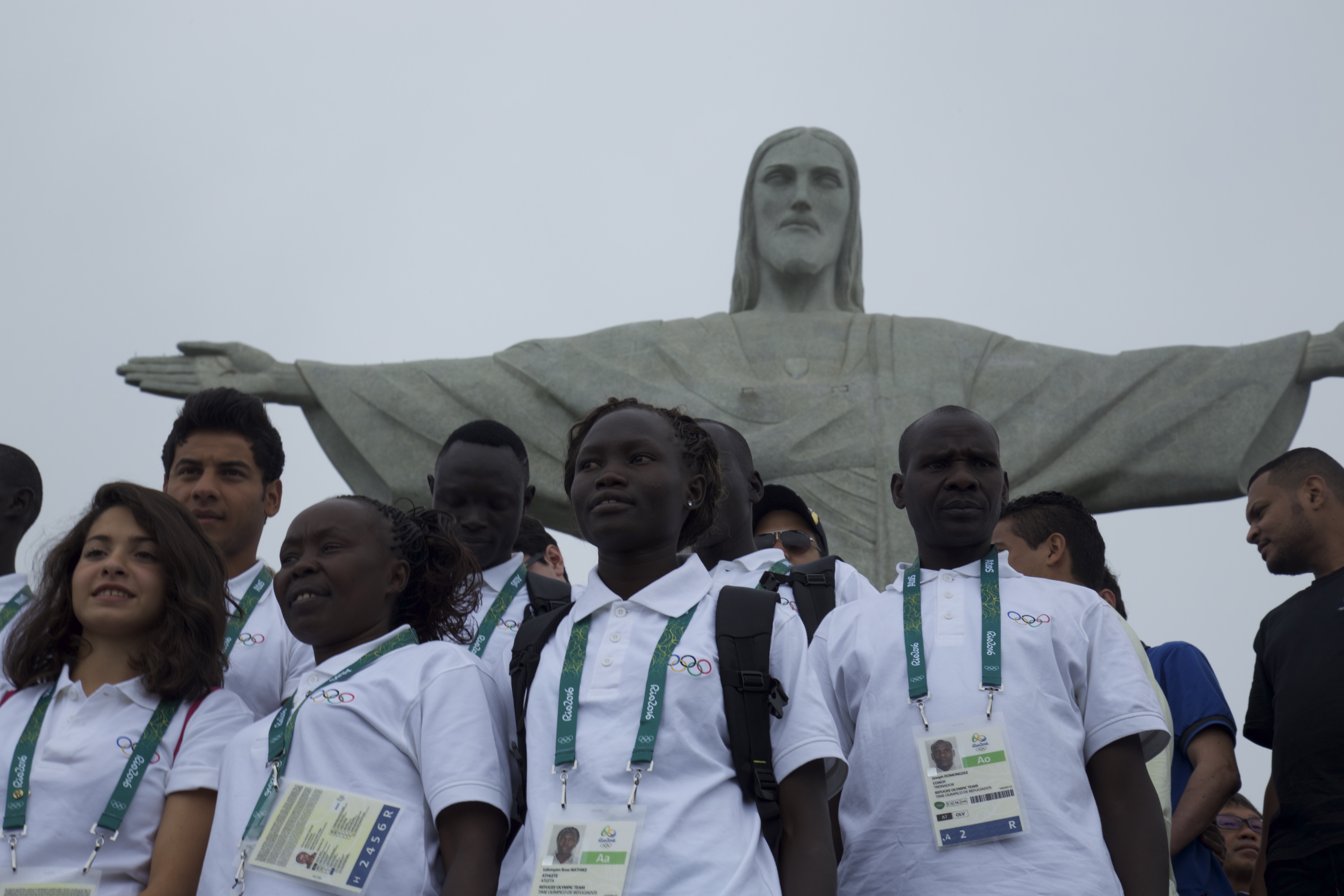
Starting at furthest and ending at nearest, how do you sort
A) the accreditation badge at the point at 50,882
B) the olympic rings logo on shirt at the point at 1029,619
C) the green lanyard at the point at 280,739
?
the olympic rings logo on shirt at the point at 1029,619 → the accreditation badge at the point at 50,882 → the green lanyard at the point at 280,739

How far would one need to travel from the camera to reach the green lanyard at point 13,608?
4.02 m

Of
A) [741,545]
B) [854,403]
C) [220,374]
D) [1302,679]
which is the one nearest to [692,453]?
[741,545]

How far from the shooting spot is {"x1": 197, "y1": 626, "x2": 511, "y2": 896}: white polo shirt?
2832mm

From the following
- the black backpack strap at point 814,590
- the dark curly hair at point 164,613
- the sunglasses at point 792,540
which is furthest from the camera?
the sunglasses at point 792,540

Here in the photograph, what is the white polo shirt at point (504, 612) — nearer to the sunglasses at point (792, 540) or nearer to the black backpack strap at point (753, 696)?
the black backpack strap at point (753, 696)

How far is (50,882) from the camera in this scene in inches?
118

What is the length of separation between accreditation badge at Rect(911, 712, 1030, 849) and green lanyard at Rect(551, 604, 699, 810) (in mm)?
572

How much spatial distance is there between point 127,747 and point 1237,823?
437cm

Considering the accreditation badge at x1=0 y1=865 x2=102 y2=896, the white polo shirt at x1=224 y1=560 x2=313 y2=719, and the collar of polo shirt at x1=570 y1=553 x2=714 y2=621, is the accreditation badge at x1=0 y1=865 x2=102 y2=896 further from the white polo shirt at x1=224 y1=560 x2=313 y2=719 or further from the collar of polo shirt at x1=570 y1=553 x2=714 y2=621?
the collar of polo shirt at x1=570 y1=553 x2=714 y2=621

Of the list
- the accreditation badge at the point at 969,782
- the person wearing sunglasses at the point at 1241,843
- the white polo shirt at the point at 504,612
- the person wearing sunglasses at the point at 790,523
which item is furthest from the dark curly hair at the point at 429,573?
the person wearing sunglasses at the point at 1241,843

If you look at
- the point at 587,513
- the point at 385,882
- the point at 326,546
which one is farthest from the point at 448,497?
the point at 385,882

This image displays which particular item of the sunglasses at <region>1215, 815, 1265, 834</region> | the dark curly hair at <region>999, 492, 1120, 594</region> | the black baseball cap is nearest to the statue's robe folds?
the sunglasses at <region>1215, 815, 1265, 834</region>

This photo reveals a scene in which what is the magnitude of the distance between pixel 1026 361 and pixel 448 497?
5765 millimetres

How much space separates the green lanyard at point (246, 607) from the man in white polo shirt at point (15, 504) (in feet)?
2.52
